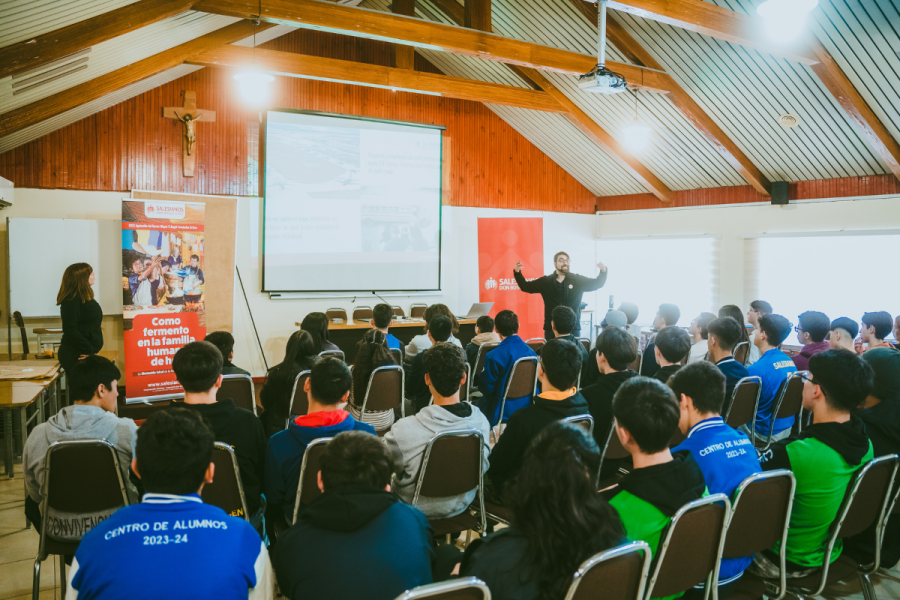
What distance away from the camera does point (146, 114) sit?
763cm

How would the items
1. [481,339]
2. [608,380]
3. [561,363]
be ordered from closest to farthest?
[561,363] → [608,380] → [481,339]

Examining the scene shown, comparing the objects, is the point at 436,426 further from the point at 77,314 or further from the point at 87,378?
the point at 77,314

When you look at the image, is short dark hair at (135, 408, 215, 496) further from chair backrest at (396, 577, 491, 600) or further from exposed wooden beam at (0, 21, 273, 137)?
exposed wooden beam at (0, 21, 273, 137)

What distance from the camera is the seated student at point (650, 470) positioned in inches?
69.2

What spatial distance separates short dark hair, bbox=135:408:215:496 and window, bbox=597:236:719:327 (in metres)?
9.43

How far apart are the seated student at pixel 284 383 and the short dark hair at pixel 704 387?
2.24 metres

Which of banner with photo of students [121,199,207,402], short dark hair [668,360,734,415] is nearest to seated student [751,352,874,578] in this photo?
short dark hair [668,360,734,415]

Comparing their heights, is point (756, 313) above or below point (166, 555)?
above

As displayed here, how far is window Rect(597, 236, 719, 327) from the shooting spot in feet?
32.1

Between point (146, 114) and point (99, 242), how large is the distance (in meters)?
1.77

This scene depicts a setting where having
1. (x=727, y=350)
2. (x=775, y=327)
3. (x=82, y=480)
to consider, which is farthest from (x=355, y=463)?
(x=775, y=327)

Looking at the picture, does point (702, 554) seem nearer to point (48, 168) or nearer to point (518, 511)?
point (518, 511)

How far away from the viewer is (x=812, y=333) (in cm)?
464

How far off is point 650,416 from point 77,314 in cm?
482
